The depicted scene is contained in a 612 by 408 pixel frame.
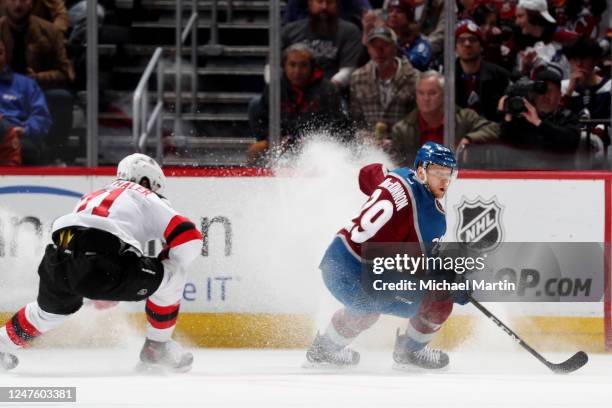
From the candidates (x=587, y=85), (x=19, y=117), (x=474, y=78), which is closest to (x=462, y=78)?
(x=474, y=78)

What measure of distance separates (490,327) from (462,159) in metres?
0.91

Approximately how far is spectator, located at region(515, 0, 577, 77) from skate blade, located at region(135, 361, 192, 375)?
264cm

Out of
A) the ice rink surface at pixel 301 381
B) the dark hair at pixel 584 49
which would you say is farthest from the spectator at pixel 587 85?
the ice rink surface at pixel 301 381

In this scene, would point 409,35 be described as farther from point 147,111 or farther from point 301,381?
point 301,381

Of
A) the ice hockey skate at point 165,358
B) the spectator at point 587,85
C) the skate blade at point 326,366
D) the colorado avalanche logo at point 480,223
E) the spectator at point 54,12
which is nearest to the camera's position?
the ice hockey skate at point 165,358

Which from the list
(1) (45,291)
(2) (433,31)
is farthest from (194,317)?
(2) (433,31)

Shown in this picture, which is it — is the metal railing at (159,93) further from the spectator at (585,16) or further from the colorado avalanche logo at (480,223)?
the spectator at (585,16)

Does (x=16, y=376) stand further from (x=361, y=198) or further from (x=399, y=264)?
(x=361, y=198)

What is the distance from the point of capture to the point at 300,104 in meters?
6.96

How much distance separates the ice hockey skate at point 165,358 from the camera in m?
5.59

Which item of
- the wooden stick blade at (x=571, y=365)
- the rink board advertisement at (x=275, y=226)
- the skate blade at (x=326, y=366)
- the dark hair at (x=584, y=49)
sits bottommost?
the skate blade at (x=326, y=366)

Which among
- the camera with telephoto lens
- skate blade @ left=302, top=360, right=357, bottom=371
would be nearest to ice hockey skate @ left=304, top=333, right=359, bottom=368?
skate blade @ left=302, top=360, right=357, bottom=371

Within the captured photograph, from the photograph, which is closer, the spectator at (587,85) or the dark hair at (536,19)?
the spectator at (587,85)

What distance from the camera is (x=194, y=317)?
6754 millimetres
